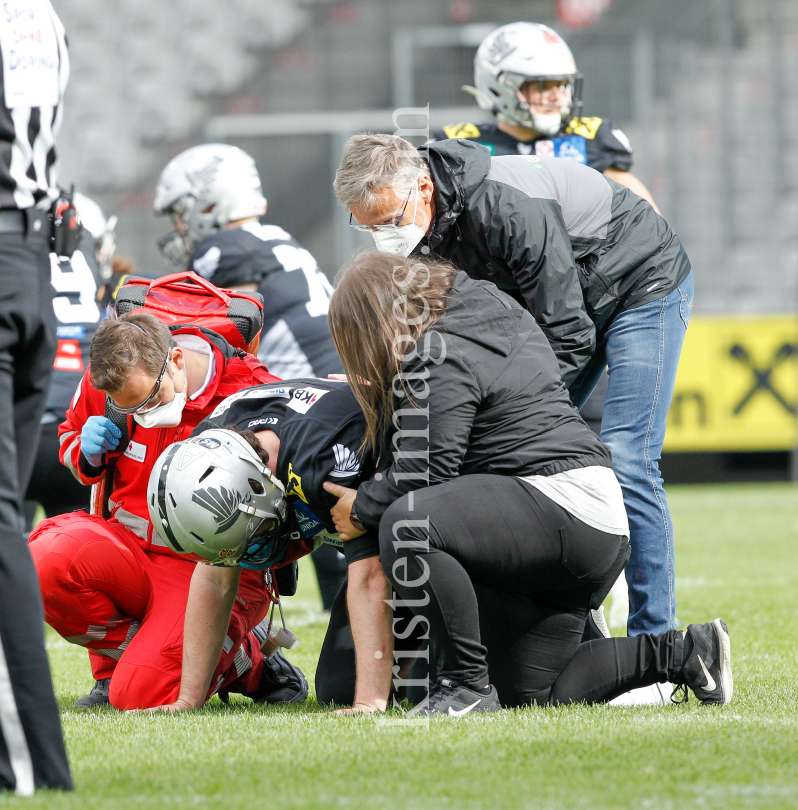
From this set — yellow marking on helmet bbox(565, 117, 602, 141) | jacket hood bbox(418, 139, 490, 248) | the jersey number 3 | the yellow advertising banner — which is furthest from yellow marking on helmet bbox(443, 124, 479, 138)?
the yellow advertising banner

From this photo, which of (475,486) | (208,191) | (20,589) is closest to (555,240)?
(475,486)

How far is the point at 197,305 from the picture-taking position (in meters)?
3.56

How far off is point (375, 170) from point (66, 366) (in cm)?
198

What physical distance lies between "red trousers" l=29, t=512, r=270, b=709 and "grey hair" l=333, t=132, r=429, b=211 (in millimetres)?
1121

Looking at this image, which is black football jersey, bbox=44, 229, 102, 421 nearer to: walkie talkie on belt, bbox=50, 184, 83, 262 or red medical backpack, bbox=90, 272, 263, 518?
red medical backpack, bbox=90, 272, 263, 518

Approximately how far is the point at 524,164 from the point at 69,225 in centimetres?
147

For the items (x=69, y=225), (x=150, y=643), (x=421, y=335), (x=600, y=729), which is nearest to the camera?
(x=69, y=225)

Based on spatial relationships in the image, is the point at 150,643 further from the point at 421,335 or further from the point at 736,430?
the point at 736,430

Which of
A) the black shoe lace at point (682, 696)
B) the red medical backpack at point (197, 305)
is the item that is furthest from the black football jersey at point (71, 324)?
the black shoe lace at point (682, 696)

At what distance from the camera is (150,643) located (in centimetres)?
325

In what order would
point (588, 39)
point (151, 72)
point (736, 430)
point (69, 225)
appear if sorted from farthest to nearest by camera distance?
1. point (151, 72)
2. point (588, 39)
3. point (736, 430)
4. point (69, 225)

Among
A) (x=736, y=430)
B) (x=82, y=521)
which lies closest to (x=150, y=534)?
(x=82, y=521)

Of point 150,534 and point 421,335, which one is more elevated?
point 421,335

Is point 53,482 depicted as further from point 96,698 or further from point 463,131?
point 463,131
